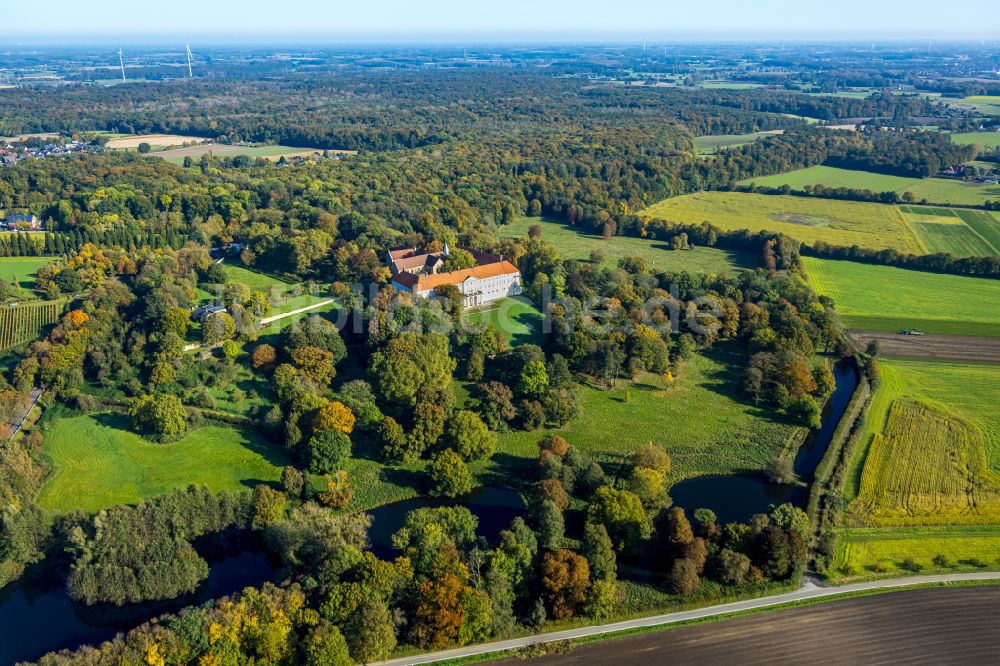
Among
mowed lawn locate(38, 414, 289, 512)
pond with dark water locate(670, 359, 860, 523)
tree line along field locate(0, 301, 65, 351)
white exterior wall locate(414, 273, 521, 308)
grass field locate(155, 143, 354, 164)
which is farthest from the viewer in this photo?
grass field locate(155, 143, 354, 164)

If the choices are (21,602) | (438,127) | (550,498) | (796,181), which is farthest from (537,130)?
(21,602)

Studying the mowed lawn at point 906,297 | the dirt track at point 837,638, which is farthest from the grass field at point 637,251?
the dirt track at point 837,638

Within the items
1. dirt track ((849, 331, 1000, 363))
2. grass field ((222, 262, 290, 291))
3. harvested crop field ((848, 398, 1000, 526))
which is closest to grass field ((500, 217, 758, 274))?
dirt track ((849, 331, 1000, 363))

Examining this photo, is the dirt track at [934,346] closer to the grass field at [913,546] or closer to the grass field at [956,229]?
the grass field at [913,546]

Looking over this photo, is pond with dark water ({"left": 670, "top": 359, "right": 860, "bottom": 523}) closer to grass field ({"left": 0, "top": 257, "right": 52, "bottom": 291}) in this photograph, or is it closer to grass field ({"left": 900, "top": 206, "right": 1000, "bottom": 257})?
grass field ({"left": 900, "top": 206, "right": 1000, "bottom": 257})

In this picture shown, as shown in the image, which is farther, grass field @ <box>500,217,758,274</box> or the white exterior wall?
grass field @ <box>500,217,758,274</box>

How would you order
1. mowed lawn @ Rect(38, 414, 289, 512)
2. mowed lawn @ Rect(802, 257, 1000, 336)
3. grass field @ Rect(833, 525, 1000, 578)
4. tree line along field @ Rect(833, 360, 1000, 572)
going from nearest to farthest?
grass field @ Rect(833, 525, 1000, 578), tree line along field @ Rect(833, 360, 1000, 572), mowed lawn @ Rect(38, 414, 289, 512), mowed lawn @ Rect(802, 257, 1000, 336)

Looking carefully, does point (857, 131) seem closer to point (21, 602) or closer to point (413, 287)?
point (413, 287)

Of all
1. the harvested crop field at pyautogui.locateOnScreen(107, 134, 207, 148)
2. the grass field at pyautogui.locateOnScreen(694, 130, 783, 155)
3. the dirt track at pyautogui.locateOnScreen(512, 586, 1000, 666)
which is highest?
the grass field at pyautogui.locateOnScreen(694, 130, 783, 155)
